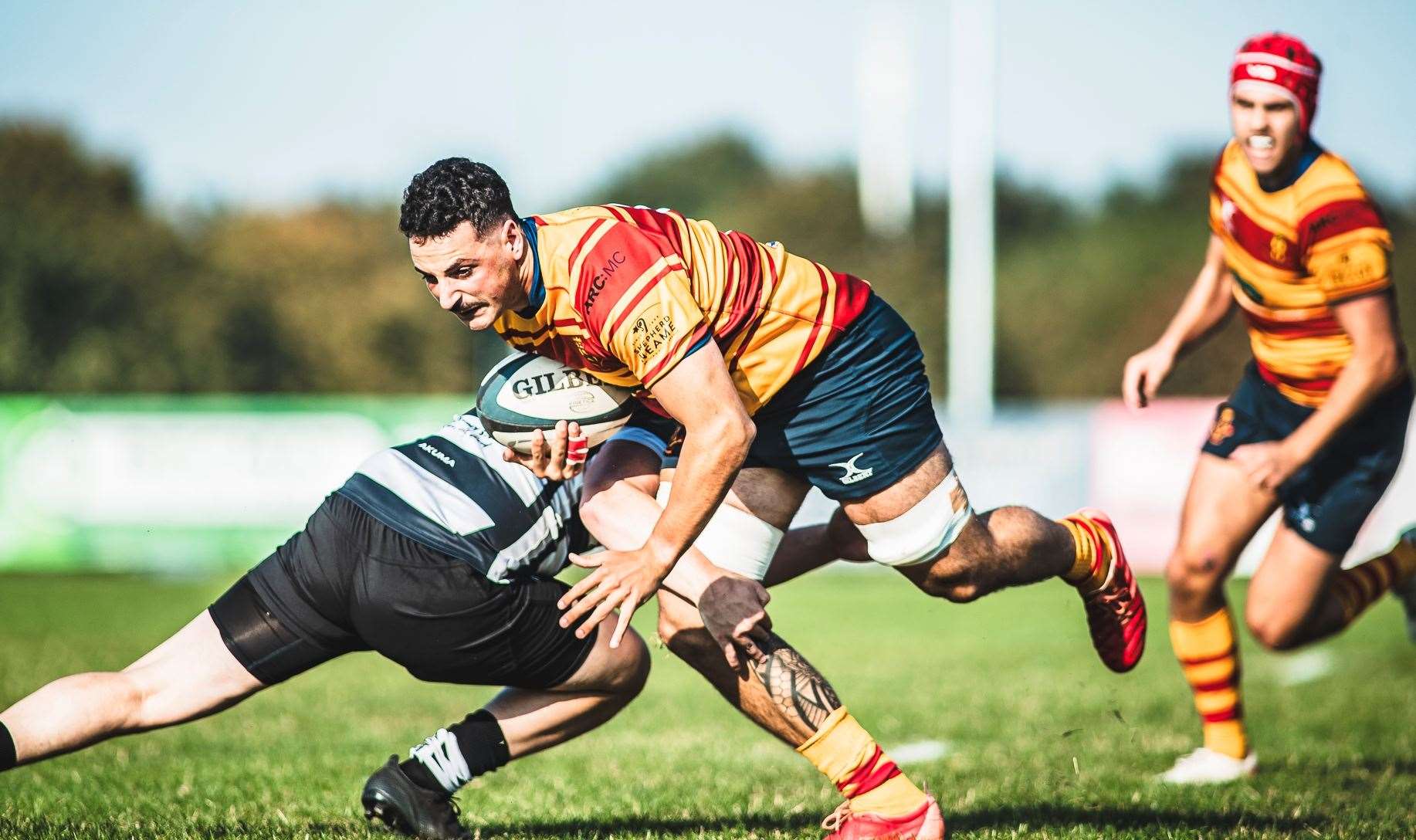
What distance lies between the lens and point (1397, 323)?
5.44 meters

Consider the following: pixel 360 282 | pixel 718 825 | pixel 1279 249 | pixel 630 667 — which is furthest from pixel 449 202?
pixel 360 282

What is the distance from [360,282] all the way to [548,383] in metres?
46.2

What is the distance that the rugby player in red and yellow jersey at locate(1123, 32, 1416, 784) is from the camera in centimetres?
540

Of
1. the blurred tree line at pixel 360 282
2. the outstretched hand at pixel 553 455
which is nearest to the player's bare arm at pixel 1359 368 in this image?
the outstretched hand at pixel 553 455

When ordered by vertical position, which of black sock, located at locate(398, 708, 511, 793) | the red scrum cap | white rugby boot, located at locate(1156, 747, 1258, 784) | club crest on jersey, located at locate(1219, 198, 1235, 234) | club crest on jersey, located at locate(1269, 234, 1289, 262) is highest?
the red scrum cap

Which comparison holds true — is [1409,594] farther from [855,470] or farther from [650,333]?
[650,333]

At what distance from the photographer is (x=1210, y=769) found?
629 centimetres

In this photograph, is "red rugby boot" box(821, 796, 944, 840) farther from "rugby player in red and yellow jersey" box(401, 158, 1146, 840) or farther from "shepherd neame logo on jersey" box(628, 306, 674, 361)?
"shepherd neame logo on jersey" box(628, 306, 674, 361)

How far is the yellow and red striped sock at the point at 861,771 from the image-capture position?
4461 millimetres

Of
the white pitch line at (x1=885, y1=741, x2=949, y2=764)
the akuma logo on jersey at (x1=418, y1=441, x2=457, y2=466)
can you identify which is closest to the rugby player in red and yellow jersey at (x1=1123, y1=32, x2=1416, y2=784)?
the white pitch line at (x1=885, y1=741, x2=949, y2=764)

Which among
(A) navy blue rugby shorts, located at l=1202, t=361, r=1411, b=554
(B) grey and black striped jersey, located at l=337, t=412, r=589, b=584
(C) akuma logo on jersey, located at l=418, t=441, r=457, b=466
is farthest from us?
(A) navy blue rugby shorts, located at l=1202, t=361, r=1411, b=554

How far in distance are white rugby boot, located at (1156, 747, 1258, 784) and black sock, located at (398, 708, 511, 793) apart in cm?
290

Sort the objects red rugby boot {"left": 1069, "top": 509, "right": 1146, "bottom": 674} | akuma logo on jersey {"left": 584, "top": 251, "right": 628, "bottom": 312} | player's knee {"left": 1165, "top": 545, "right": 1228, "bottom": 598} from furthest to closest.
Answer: player's knee {"left": 1165, "top": 545, "right": 1228, "bottom": 598}, red rugby boot {"left": 1069, "top": 509, "right": 1146, "bottom": 674}, akuma logo on jersey {"left": 584, "top": 251, "right": 628, "bottom": 312}

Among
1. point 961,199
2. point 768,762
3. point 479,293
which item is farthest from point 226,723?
point 961,199
